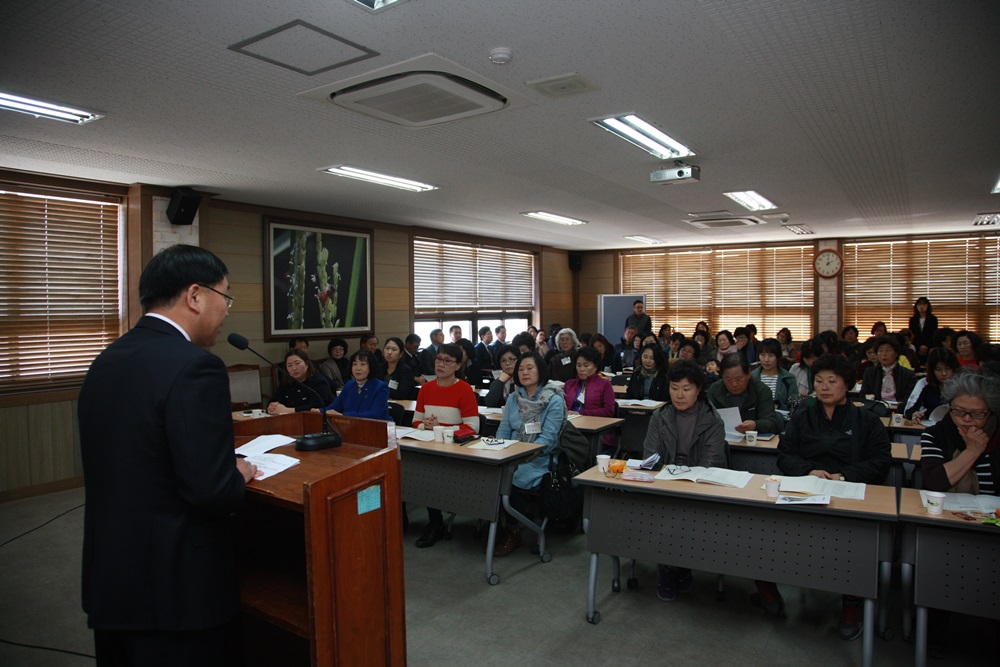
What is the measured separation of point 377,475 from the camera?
1788 millimetres

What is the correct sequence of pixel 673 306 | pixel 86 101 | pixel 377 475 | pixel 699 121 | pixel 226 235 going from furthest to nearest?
pixel 673 306 < pixel 226 235 < pixel 699 121 < pixel 86 101 < pixel 377 475

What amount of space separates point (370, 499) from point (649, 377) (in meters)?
5.24

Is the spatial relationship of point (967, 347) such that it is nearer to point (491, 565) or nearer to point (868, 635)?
point (868, 635)

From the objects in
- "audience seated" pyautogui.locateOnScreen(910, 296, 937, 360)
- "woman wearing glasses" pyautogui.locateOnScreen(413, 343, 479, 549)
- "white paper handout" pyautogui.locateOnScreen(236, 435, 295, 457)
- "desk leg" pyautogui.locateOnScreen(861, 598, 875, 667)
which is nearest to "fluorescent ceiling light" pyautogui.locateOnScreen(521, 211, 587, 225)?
"woman wearing glasses" pyautogui.locateOnScreen(413, 343, 479, 549)

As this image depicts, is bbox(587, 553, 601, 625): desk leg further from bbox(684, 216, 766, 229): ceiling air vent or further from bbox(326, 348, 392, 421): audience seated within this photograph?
bbox(684, 216, 766, 229): ceiling air vent

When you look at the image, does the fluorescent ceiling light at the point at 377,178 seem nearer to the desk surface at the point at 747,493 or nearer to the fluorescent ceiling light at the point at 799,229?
the desk surface at the point at 747,493

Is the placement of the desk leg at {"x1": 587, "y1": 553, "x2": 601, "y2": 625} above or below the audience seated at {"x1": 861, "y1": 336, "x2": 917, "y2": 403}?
below

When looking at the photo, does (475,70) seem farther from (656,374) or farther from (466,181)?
(656,374)

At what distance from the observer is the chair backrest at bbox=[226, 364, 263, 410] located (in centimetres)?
704

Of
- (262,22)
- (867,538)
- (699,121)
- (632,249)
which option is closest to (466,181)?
(699,121)

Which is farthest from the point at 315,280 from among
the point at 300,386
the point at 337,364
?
the point at 300,386

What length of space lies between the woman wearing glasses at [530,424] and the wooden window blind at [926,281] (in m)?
9.24

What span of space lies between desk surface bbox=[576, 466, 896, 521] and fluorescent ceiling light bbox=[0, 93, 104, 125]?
3815 mm

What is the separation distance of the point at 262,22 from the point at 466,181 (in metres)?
3.61
